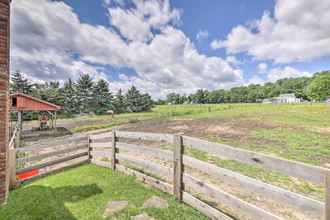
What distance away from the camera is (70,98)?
3762 centimetres

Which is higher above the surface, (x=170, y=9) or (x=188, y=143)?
(x=170, y=9)

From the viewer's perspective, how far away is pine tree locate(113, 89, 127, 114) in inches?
1727

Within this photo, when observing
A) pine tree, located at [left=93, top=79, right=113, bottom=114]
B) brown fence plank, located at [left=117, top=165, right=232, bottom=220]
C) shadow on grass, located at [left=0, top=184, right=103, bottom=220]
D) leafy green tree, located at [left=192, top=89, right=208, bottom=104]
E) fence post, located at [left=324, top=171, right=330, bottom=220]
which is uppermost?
leafy green tree, located at [left=192, top=89, right=208, bottom=104]

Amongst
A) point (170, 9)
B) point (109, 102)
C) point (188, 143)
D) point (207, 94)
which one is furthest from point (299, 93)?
point (188, 143)

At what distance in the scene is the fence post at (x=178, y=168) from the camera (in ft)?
10.0

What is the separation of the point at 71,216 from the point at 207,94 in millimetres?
97334

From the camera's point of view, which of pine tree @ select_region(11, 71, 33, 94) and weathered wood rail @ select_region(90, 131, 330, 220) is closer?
weathered wood rail @ select_region(90, 131, 330, 220)

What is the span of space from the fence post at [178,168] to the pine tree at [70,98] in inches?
Answer: 1538

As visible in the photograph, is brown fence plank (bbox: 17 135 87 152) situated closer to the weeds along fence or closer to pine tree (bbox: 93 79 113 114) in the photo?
the weeds along fence

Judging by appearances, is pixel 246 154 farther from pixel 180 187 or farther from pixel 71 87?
pixel 71 87

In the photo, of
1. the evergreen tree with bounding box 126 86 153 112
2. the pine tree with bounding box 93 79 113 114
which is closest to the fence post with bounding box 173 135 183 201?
the pine tree with bounding box 93 79 113 114

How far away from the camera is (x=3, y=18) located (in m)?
2.57

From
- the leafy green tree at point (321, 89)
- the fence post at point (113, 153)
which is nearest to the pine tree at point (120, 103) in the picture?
the fence post at point (113, 153)

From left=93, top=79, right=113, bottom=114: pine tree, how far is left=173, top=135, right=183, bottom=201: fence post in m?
40.0
